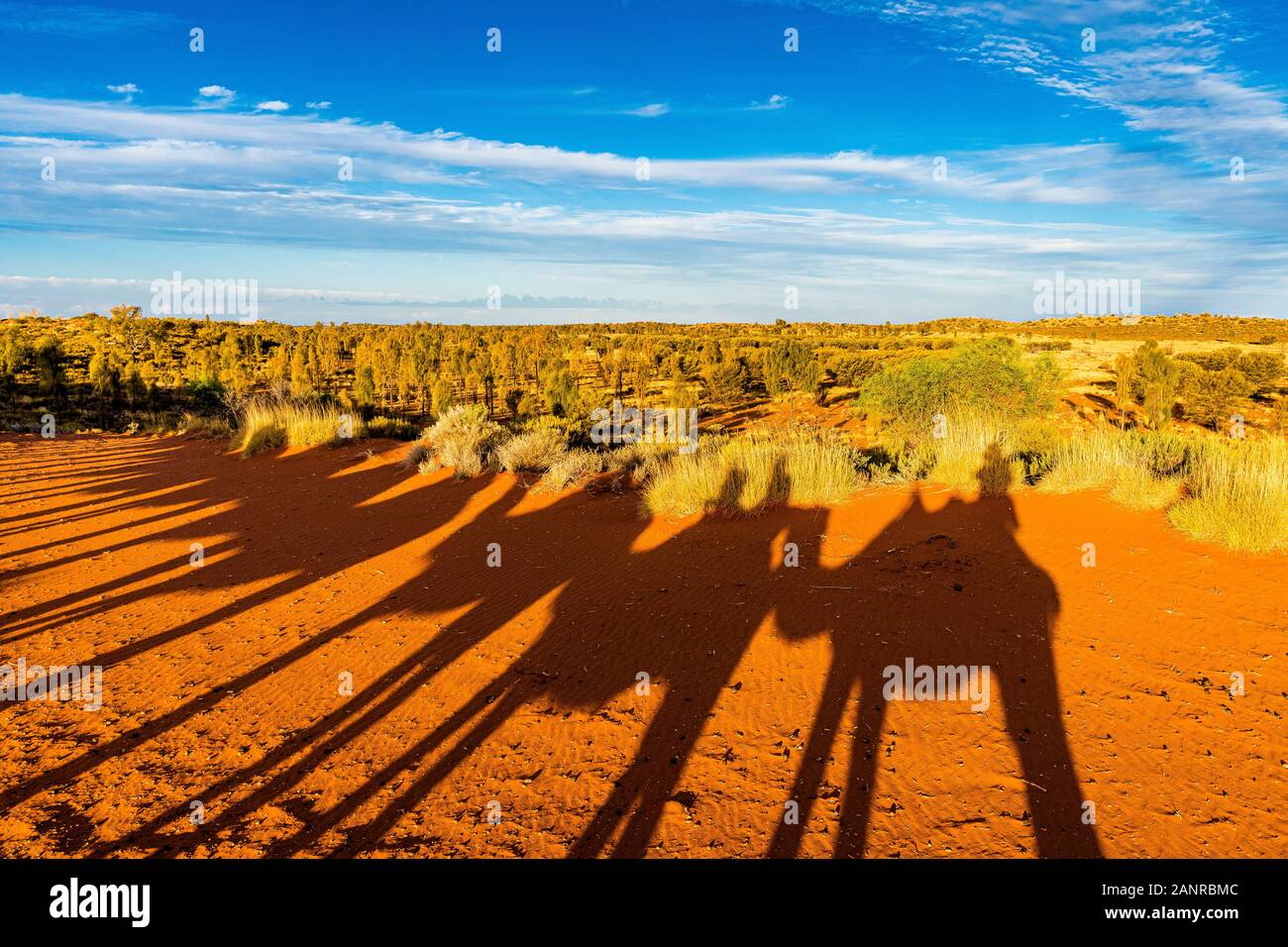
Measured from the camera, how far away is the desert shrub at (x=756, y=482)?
362 inches

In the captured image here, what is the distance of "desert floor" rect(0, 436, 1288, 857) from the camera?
10.9 ft

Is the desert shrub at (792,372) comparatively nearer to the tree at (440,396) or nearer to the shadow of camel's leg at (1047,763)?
the tree at (440,396)

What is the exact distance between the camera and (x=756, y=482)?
9359mm

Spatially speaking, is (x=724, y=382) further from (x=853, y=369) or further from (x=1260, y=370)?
(x=1260, y=370)

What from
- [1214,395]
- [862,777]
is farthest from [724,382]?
[862,777]

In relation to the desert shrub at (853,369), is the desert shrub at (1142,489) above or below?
below

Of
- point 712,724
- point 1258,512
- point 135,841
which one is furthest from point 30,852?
point 1258,512

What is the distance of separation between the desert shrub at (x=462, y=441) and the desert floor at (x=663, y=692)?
372cm

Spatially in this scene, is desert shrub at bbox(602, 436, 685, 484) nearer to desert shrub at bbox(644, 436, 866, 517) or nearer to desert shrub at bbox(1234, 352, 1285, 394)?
desert shrub at bbox(644, 436, 866, 517)

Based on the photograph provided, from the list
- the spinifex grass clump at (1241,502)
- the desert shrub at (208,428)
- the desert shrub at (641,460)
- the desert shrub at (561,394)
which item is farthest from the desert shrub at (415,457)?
the desert shrub at (561,394)

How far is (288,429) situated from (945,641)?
1506 centimetres

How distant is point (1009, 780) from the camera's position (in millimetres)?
3535

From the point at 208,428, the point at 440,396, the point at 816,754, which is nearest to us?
the point at 816,754

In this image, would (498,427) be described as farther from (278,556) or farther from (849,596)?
(849,596)
